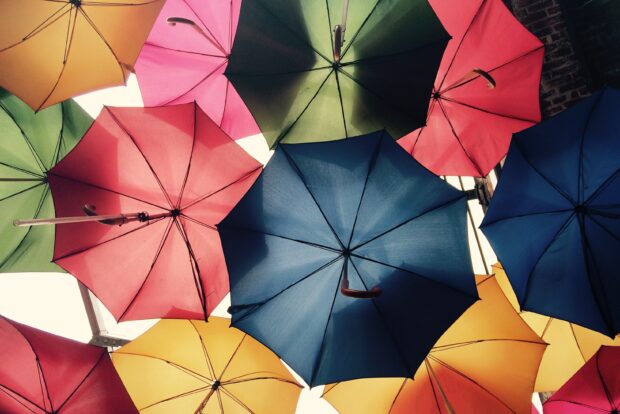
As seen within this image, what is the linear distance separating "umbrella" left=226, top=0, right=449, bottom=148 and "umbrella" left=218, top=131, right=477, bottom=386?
66 centimetres

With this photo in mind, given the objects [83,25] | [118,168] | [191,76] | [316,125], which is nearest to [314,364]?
[316,125]

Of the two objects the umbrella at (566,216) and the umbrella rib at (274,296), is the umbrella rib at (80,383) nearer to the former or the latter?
the umbrella rib at (274,296)

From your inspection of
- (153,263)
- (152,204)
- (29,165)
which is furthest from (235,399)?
(29,165)

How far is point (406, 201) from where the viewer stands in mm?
2479

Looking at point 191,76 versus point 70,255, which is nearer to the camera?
point 70,255

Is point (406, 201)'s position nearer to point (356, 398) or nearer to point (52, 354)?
point (356, 398)

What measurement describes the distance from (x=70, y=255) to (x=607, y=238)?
3479 millimetres

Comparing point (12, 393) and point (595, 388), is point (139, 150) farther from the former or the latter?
point (595, 388)

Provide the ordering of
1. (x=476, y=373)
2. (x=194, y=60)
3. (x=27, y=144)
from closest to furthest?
(x=476, y=373)
(x=27, y=144)
(x=194, y=60)

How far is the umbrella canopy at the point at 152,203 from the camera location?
2877 millimetres

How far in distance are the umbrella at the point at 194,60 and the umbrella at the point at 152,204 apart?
77 cm

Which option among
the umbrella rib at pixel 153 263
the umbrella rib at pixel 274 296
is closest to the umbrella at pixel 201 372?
the umbrella rib at pixel 153 263

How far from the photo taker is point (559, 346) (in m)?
3.29

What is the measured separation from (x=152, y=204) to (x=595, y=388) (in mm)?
3268
